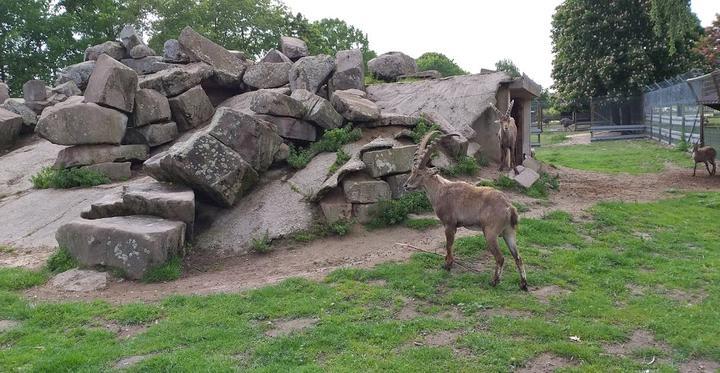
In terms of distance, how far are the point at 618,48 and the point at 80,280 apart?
114ft

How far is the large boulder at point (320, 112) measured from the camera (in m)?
13.5

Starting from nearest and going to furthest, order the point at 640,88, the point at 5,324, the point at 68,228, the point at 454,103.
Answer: the point at 5,324
the point at 68,228
the point at 454,103
the point at 640,88

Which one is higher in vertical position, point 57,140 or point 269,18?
point 269,18

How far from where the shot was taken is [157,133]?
1509cm

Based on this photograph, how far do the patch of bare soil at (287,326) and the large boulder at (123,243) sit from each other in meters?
3.29

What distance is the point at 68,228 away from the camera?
9.77 metres

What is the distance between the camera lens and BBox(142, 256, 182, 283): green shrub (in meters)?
9.22

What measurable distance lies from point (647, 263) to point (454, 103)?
818 cm

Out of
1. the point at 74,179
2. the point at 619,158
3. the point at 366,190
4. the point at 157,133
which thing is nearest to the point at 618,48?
the point at 619,158

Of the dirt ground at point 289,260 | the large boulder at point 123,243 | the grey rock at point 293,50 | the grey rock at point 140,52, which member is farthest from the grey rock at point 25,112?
the large boulder at point 123,243

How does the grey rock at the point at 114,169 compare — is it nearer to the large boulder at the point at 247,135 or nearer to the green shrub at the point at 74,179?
the green shrub at the point at 74,179

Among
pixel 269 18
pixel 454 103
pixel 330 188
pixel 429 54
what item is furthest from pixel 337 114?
pixel 429 54

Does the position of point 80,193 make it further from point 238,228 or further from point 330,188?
point 330,188

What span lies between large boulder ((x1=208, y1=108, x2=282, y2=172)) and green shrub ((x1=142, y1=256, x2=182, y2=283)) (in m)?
2.88
